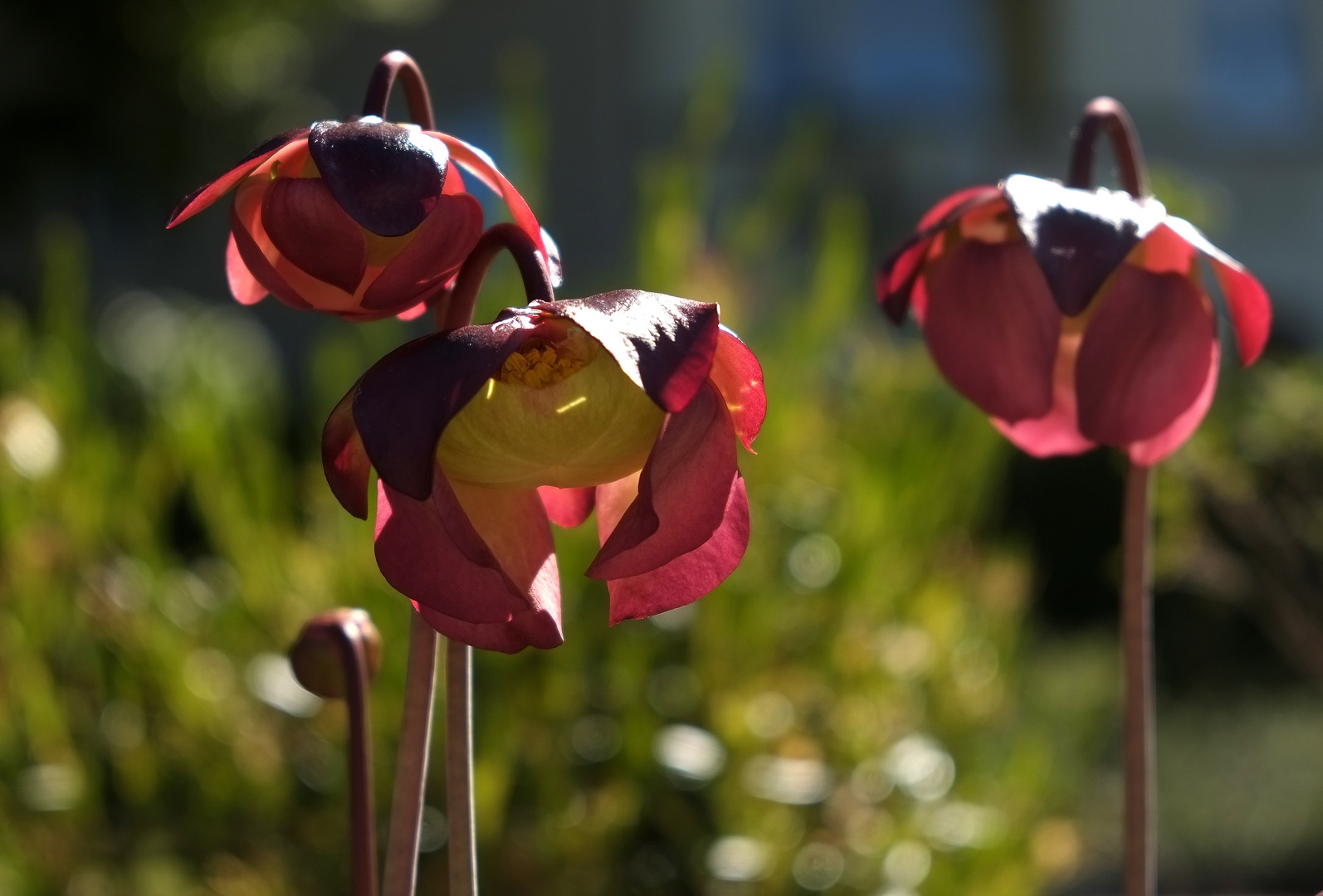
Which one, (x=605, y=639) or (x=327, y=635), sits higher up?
(x=327, y=635)

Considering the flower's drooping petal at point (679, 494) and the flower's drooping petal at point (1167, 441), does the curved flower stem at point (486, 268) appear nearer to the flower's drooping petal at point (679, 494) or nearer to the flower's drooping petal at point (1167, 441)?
the flower's drooping petal at point (679, 494)

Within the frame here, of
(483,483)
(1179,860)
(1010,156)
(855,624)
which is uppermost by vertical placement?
(1010,156)

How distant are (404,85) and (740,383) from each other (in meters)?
0.16

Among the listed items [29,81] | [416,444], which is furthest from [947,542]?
[29,81]

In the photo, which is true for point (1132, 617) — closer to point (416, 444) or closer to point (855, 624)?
point (416, 444)

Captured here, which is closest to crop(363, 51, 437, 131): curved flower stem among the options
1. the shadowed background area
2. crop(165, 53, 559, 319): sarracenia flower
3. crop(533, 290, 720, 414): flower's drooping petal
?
crop(165, 53, 559, 319): sarracenia flower

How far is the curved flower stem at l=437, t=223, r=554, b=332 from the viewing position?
12.4 inches

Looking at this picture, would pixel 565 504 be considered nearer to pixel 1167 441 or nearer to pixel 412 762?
pixel 412 762

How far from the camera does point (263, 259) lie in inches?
14.6

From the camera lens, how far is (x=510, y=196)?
34cm

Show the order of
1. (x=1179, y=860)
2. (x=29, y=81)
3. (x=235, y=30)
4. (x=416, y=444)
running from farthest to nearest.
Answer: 1. (x=29, y=81)
2. (x=235, y=30)
3. (x=1179, y=860)
4. (x=416, y=444)

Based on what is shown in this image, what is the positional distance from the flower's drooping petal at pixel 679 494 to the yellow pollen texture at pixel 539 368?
0.04 metres

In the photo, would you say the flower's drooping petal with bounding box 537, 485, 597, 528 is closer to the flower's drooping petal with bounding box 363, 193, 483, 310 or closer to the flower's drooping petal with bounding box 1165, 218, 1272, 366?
the flower's drooping petal with bounding box 363, 193, 483, 310

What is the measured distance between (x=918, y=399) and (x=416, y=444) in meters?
1.43
